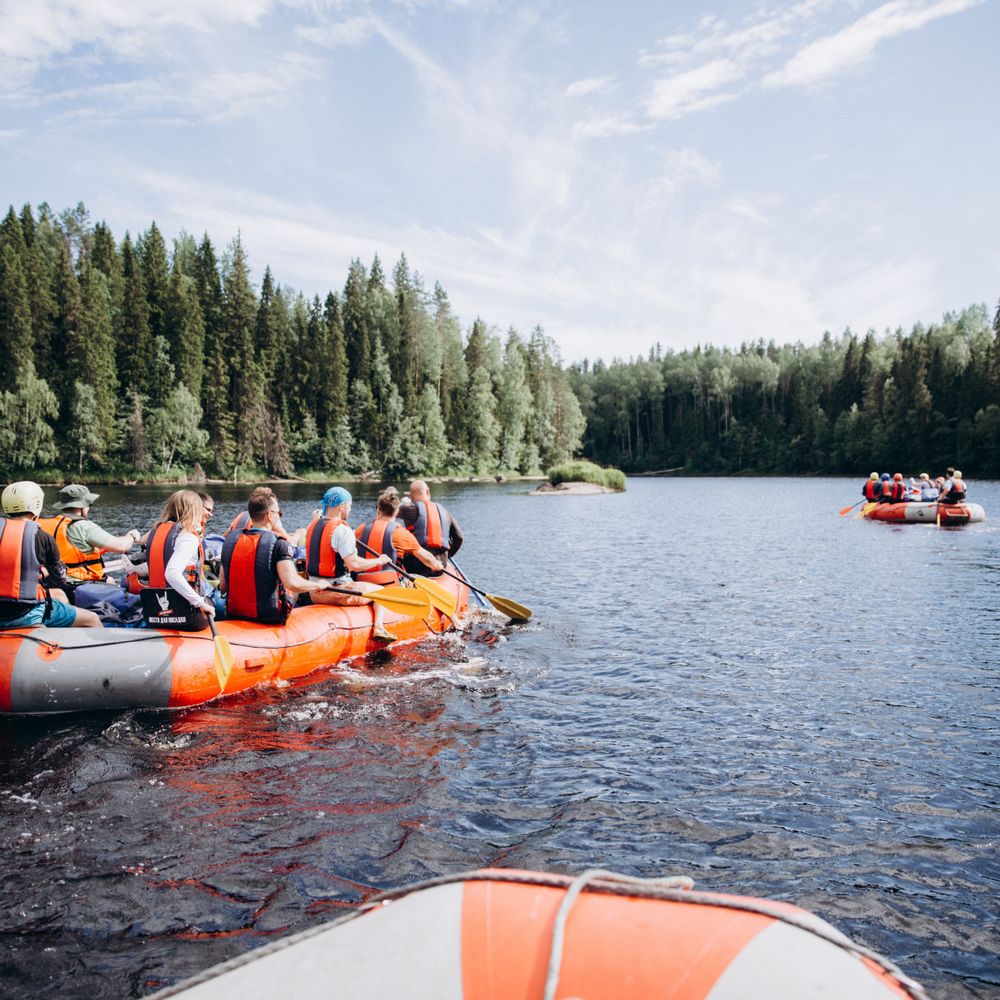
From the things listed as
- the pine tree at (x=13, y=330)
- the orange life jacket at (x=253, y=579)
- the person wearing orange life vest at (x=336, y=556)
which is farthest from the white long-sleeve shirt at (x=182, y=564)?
the pine tree at (x=13, y=330)

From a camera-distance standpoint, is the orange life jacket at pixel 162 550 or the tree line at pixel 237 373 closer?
the orange life jacket at pixel 162 550

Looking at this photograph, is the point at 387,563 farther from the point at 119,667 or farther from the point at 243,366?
the point at 243,366

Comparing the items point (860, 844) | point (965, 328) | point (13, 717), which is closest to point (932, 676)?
point (860, 844)

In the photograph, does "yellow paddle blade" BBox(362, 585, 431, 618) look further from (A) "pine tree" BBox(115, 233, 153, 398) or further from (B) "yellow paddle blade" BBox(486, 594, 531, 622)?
(A) "pine tree" BBox(115, 233, 153, 398)

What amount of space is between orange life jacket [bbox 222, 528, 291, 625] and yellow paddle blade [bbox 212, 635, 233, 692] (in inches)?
26.3

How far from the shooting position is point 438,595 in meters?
10.6

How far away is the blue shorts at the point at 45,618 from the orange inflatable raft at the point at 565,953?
5.62 meters

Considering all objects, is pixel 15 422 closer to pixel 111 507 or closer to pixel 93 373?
pixel 93 373

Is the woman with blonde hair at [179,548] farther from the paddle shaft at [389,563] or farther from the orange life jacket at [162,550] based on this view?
the paddle shaft at [389,563]

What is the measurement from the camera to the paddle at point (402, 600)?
9445 mm

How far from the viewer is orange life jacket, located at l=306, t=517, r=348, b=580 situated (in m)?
9.36

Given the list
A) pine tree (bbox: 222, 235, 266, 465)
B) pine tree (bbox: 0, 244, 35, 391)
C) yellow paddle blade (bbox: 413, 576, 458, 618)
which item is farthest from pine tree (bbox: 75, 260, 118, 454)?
yellow paddle blade (bbox: 413, 576, 458, 618)

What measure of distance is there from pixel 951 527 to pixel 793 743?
22.0 metres

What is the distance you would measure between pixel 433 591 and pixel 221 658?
3.65m
